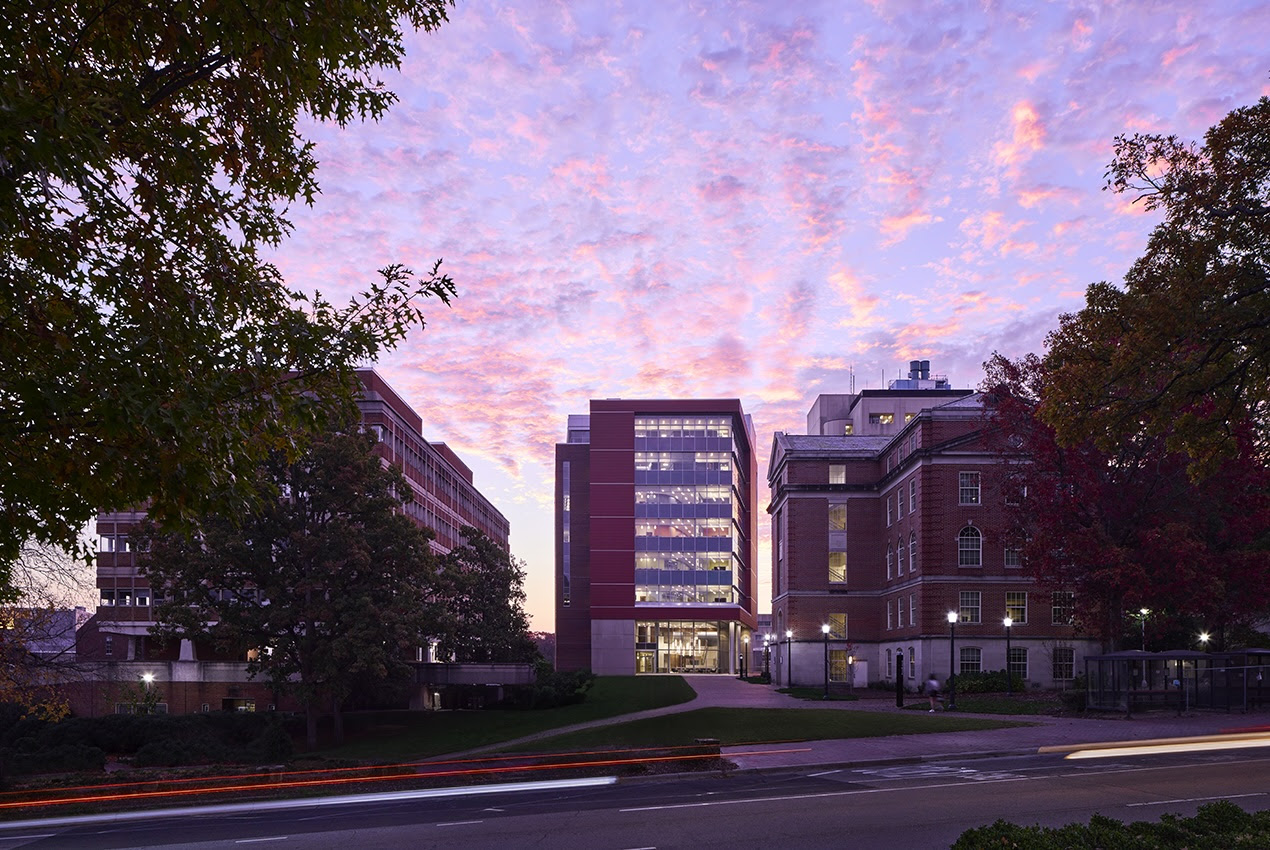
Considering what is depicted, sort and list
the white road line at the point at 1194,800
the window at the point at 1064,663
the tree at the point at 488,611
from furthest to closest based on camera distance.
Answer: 1. the tree at the point at 488,611
2. the window at the point at 1064,663
3. the white road line at the point at 1194,800

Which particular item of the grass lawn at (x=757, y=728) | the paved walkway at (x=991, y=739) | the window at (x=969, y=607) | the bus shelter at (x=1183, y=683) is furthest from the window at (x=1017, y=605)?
the grass lawn at (x=757, y=728)

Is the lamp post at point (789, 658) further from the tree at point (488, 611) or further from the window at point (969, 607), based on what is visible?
the tree at point (488, 611)

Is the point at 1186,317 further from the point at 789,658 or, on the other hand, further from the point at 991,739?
the point at 789,658

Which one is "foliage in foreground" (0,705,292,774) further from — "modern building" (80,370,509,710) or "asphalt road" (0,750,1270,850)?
"asphalt road" (0,750,1270,850)

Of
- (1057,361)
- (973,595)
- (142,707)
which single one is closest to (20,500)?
(1057,361)

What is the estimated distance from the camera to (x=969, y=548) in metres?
62.2

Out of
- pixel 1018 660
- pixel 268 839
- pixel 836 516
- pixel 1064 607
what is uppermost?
pixel 836 516

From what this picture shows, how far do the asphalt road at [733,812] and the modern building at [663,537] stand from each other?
87.4 meters

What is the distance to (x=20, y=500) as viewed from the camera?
8.75m

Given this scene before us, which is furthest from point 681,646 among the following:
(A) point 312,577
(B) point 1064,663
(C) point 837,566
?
(A) point 312,577

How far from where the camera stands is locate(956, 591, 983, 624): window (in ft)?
201

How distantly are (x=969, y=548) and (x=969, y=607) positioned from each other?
12.2 ft

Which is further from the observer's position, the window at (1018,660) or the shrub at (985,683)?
the window at (1018,660)

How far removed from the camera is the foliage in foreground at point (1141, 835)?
11320mm
